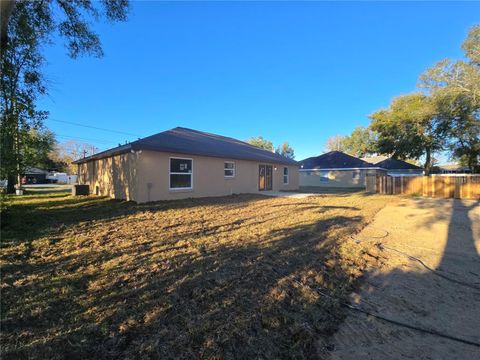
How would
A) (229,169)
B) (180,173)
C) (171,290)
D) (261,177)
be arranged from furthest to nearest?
(261,177), (229,169), (180,173), (171,290)

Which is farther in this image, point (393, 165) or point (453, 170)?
point (453, 170)

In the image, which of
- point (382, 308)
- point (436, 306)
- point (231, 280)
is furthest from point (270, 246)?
point (436, 306)

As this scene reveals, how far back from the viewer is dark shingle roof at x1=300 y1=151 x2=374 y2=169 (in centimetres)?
2833

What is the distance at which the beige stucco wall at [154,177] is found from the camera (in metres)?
10.7

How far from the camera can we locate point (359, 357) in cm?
228

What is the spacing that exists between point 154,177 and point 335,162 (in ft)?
79.2

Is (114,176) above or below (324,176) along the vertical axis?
below

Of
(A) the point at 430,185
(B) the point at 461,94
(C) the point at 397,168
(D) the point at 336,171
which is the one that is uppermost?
(B) the point at 461,94

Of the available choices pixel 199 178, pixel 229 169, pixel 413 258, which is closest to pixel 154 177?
pixel 199 178

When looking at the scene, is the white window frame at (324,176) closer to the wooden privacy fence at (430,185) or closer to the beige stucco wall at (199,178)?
the wooden privacy fence at (430,185)

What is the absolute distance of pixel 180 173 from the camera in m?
12.2

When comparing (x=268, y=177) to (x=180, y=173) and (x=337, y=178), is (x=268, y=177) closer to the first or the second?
(x=180, y=173)

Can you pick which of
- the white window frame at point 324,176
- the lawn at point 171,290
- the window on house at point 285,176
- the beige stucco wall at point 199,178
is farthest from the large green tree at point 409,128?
the lawn at point 171,290

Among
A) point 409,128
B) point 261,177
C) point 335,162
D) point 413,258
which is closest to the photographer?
point 413,258
